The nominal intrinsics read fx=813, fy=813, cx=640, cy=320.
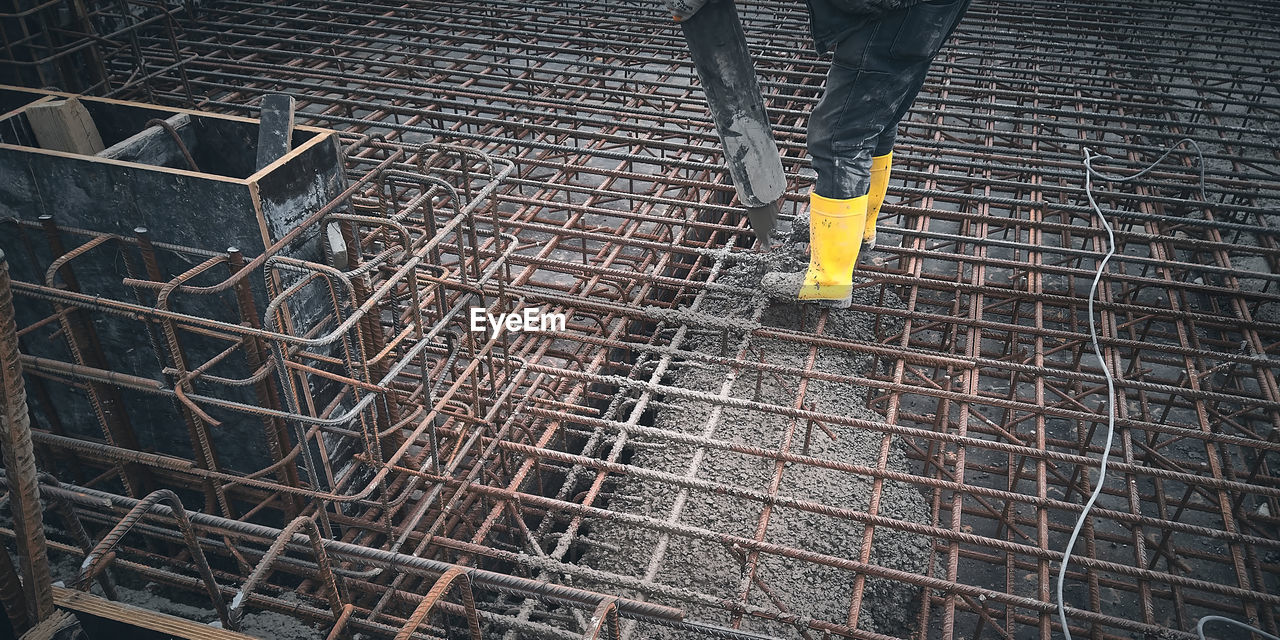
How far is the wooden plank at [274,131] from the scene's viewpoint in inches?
153

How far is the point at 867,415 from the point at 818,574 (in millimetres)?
1127

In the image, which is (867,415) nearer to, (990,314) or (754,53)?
(990,314)

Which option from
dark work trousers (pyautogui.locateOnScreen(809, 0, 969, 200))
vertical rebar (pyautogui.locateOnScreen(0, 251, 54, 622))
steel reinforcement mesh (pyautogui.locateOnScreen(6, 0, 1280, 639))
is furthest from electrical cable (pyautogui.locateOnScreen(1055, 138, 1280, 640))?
vertical rebar (pyautogui.locateOnScreen(0, 251, 54, 622))

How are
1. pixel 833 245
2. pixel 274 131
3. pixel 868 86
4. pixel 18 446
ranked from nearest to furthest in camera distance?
pixel 18 446 → pixel 274 131 → pixel 868 86 → pixel 833 245

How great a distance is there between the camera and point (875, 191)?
5.15 meters

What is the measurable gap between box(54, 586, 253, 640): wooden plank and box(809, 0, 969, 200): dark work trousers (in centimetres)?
359

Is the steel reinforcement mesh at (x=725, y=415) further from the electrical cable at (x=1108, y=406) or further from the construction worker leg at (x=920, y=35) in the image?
the construction worker leg at (x=920, y=35)

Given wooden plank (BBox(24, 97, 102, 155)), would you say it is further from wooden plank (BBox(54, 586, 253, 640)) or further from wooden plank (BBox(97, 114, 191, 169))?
wooden plank (BBox(54, 586, 253, 640))

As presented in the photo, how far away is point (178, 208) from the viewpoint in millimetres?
3469

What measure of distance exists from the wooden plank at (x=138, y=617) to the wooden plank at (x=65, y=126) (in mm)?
2408

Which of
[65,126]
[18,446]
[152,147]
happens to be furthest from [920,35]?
[65,126]

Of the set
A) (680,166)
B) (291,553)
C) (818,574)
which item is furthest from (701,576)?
(680,166)

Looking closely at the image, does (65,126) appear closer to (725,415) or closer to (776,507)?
(725,415)

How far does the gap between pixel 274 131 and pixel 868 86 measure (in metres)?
3.02
